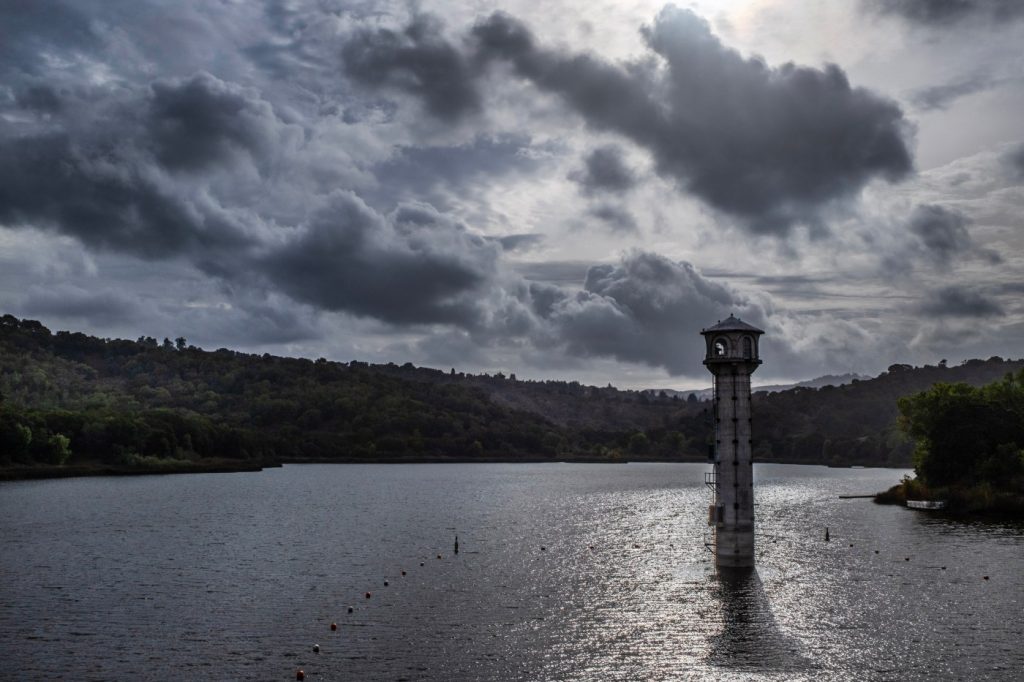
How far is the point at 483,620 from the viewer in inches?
2645

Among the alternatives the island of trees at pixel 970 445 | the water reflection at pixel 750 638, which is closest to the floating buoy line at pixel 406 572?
the water reflection at pixel 750 638

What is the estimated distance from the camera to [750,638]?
61.7m

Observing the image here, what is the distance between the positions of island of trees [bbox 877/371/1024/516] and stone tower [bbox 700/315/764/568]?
251 feet

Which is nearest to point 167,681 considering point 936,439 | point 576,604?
point 576,604

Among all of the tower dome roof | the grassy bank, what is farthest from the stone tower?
the grassy bank

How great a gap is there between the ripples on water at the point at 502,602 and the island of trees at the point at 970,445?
13988 millimetres

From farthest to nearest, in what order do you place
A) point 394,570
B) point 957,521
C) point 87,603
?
point 957,521, point 394,570, point 87,603

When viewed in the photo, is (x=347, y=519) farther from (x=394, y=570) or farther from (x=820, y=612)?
(x=820, y=612)

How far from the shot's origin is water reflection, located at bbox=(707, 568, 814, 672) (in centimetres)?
5544

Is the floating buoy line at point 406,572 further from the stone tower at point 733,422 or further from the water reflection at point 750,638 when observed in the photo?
the water reflection at point 750,638

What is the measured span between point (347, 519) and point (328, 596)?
→ 72103mm

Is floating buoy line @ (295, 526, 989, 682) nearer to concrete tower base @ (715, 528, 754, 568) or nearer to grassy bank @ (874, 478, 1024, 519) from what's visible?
concrete tower base @ (715, 528, 754, 568)

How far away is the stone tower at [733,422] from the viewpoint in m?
82.2

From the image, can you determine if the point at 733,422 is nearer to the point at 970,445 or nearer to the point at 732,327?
the point at 732,327
